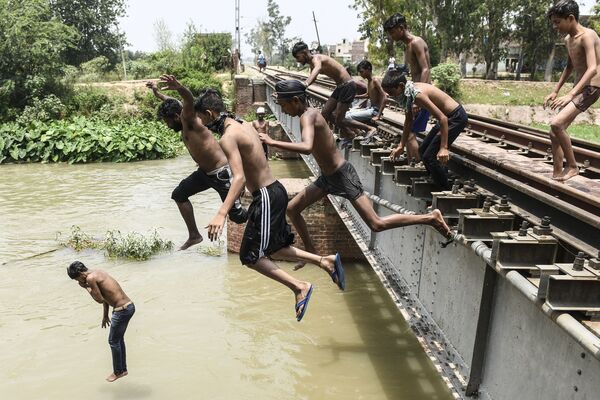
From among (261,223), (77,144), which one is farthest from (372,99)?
(77,144)

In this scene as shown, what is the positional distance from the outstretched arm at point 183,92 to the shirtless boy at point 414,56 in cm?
217

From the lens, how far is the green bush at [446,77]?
30281 millimetres

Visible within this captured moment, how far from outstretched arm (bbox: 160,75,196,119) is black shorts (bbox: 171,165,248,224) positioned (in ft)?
2.37

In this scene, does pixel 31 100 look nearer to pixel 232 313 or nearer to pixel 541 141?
pixel 232 313

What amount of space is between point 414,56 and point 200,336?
5.29 metres

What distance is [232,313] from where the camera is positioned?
29.4 ft

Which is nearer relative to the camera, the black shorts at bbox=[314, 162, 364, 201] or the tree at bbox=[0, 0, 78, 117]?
the black shorts at bbox=[314, 162, 364, 201]

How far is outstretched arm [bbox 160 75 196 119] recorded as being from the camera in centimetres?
517

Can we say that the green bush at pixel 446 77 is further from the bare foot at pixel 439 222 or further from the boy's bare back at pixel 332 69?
the bare foot at pixel 439 222

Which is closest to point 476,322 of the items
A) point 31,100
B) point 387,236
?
point 387,236

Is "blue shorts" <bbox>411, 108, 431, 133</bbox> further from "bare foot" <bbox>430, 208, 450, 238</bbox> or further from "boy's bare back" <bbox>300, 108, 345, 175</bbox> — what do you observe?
"bare foot" <bbox>430, 208, 450, 238</bbox>

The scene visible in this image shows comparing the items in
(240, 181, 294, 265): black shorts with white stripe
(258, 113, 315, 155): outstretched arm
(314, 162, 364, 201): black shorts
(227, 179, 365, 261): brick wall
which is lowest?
(227, 179, 365, 261): brick wall

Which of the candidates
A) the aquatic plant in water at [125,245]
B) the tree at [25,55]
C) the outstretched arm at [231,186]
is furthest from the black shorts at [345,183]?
the tree at [25,55]

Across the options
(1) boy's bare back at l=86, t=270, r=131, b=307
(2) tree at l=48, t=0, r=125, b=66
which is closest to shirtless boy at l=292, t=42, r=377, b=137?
(1) boy's bare back at l=86, t=270, r=131, b=307
